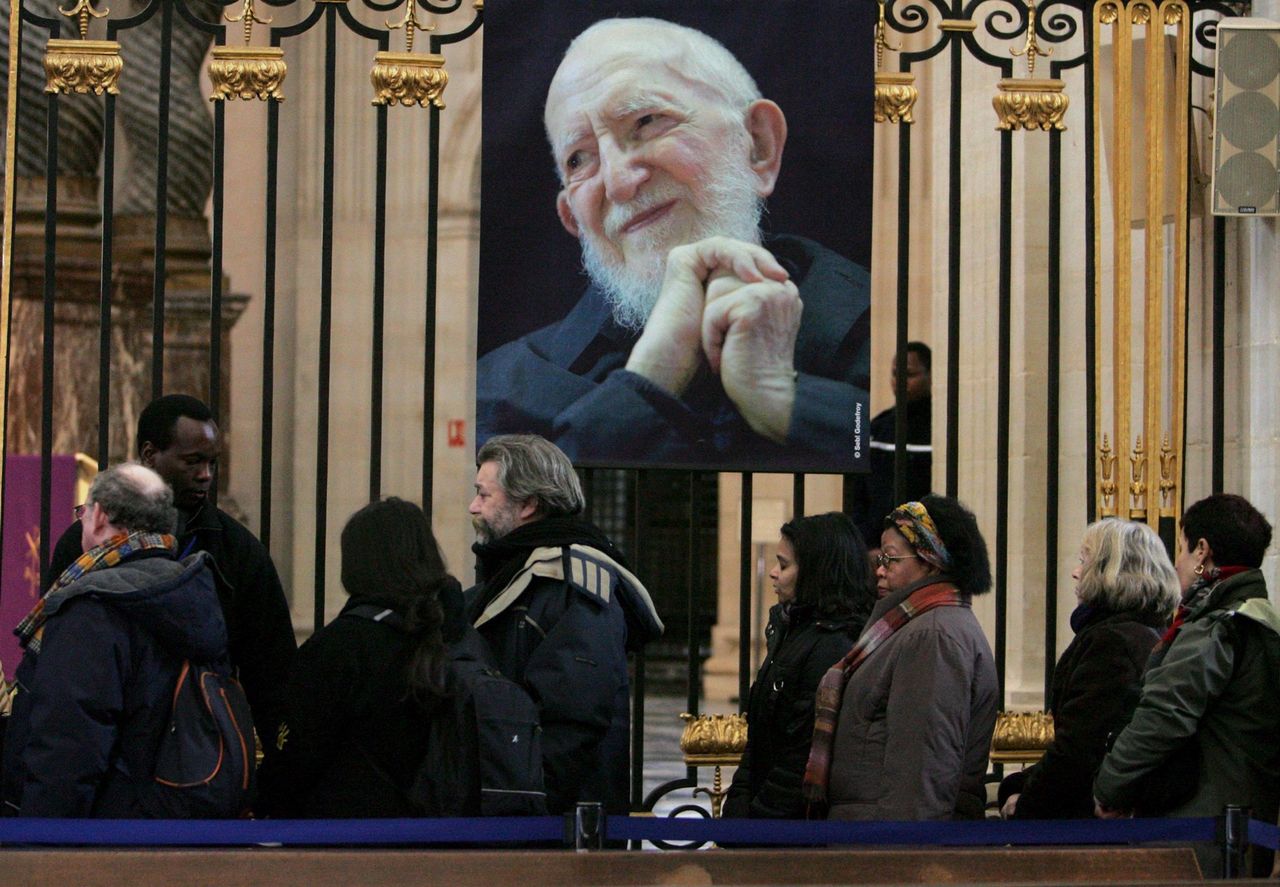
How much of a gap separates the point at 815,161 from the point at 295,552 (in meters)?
7.95

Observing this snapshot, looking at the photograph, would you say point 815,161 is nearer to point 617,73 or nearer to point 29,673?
point 617,73

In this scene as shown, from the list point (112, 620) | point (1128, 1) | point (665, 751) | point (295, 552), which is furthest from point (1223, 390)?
point (295, 552)

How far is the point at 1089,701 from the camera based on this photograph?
5297 mm

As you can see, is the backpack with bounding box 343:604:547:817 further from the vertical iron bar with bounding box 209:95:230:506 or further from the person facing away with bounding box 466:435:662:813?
the vertical iron bar with bounding box 209:95:230:506

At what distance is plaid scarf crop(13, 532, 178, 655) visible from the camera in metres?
4.47

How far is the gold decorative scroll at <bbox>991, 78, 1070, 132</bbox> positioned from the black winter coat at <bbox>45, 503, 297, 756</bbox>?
2.92 meters

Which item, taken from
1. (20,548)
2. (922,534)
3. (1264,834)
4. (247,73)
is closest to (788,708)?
(922,534)

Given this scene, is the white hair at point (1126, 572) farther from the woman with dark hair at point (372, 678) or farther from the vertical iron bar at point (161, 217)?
the vertical iron bar at point (161, 217)

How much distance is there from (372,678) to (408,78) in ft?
8.47

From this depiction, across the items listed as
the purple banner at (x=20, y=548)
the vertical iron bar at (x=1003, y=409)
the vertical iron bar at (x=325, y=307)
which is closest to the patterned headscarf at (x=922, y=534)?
the vertical iron bar at (x=1003, y=409)

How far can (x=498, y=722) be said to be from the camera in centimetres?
441

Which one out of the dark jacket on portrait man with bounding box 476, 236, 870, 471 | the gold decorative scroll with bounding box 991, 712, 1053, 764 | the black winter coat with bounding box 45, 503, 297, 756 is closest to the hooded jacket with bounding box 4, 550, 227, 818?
the black winter coat with bounding box 45, 503, 297, 756

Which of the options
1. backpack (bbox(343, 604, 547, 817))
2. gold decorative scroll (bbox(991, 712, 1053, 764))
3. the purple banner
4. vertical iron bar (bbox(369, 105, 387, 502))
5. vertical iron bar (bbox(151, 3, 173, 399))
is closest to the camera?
backpack (bbox(343, 604, 547, 817))

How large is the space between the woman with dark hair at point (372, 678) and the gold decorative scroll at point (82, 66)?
2386 mm
